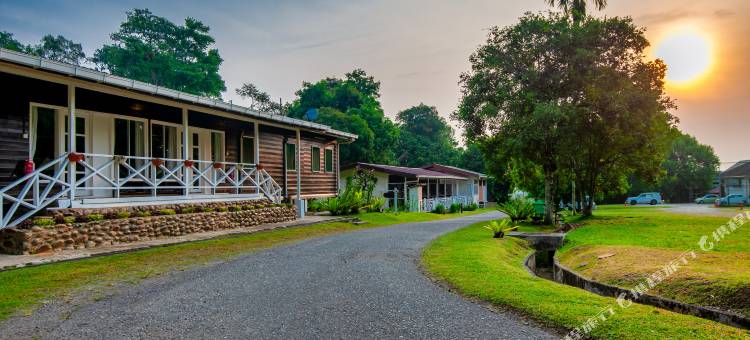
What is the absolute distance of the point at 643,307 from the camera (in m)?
5.31

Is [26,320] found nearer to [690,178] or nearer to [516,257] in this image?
[516,257]

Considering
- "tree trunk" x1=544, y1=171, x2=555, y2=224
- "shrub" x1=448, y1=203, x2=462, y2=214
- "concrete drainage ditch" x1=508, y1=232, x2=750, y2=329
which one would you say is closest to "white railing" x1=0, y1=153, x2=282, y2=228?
"concrete drainage ditch" x1=508, y1=232, x2=750, y2=329

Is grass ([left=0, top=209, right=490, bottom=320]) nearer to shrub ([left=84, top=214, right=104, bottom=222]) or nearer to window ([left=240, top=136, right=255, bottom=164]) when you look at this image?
shrub ([left=84, top=214, right=104, bottom=222])

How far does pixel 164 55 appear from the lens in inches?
1829

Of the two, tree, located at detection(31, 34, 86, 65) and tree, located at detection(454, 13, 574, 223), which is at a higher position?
tree, located at detection(31, 34, 86, 65)

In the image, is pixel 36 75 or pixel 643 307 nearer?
pixel 643 307

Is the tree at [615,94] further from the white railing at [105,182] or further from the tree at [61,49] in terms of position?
the tree at [61,49]

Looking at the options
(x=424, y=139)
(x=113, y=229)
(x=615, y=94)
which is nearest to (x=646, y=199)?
(x=424, y=139)

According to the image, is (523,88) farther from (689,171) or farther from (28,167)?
(689,171)

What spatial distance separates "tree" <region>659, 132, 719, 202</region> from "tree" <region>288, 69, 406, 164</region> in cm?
3367

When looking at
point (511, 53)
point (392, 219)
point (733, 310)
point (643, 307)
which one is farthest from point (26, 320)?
point (511, 53)

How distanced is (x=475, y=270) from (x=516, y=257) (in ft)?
12.0

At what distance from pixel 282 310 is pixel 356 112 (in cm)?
4194

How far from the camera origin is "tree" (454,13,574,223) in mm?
18547
